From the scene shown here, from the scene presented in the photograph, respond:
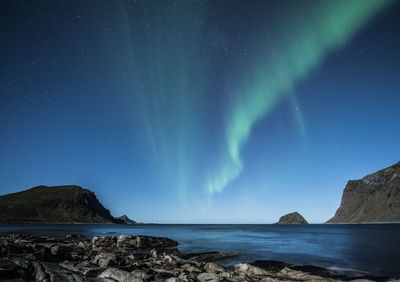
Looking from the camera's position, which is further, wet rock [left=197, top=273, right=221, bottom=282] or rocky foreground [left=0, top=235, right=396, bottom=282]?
wet rock [left=197, top=273, right=221, bottom=282]

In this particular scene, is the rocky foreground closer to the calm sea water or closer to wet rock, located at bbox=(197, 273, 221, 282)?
wet rock, located at bbox=(197, 273, 221, 282)

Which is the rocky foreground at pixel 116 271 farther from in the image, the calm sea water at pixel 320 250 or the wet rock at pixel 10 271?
the calm sea water at pixel 320 250

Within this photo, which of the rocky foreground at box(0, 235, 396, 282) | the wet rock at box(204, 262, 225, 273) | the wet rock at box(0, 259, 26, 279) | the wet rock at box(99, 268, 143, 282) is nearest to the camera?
the wet rock at box(0, 259, 26, 279)

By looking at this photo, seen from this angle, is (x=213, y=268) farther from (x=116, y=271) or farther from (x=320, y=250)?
(x=320, y=250)

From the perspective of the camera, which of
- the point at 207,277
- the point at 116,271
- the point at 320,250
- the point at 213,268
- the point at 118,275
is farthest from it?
the point at 320,250

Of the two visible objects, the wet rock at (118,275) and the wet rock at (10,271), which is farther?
the wet rock at (118,275)

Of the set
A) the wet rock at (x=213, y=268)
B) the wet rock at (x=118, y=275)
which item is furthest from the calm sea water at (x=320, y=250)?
the wet rock at (x=118, y=275)

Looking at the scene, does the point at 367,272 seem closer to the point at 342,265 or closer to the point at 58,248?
the point at 342,265

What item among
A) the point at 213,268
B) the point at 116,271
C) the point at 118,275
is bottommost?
the point at 213,268

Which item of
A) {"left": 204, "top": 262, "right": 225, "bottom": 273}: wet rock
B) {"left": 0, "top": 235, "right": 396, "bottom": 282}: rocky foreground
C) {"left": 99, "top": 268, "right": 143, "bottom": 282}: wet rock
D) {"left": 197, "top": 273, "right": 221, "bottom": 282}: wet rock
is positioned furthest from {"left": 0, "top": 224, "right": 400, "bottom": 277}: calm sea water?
{"left": 99, "top": 268, "right": 143, "bottom": 282}: wet rock

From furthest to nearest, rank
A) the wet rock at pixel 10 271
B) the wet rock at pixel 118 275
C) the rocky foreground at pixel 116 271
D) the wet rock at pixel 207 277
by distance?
1. the wet rock at pixel 207 277
2. the wet rock at pixel 118 275
3. the rocky foreground at pixel 116 271
4. the wet rock at pixel 10 271

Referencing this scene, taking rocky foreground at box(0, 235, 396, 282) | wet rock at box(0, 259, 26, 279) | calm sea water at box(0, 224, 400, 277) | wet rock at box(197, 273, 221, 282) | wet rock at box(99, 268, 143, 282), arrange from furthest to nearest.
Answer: calm sea water at box(0, 224, 400, 277) < wet rock at box(197, 273, 221, 282) < wet rock at box(99, 268, 143, 282) < rocky foreground at box(0, 235, 396, 282) < wet rock at box(0, 259, 26, 279)

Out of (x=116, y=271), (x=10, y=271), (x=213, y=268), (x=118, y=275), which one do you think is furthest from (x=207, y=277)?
(x=10, y=271)

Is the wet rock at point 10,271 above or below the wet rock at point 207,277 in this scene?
above
